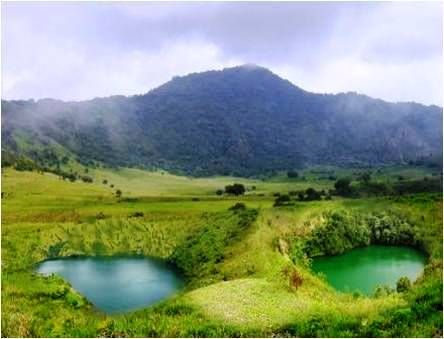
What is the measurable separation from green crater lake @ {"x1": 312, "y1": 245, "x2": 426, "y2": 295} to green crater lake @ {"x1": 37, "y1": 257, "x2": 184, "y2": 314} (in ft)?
57.7

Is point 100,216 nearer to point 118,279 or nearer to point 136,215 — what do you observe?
point 136,215

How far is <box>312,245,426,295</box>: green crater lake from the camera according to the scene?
2422 inches

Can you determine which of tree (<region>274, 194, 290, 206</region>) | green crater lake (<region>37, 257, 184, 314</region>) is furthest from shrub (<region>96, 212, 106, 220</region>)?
tree (<region>274, 194, 290, 206</region>)

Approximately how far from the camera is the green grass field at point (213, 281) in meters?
23.7

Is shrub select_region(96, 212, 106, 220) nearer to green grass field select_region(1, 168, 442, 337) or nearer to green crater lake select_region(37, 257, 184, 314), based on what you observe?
green grass field select_region(1, 168, 442, 337)

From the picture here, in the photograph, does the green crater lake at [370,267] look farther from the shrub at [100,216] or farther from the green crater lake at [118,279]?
the shrub at [100,216]

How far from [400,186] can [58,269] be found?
103860 millimetres

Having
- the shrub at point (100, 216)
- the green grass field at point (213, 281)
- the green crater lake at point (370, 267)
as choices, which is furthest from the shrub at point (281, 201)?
the shrub at point (100, 216)

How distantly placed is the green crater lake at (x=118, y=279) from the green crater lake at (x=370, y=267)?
17594 millimetres

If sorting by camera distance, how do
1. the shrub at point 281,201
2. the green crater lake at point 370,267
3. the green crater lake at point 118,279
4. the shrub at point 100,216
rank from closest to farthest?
the green crater lake at point 118,279
the green crater lake at point 370,267
the shrub at point 100,216
the shrub at point 281,201

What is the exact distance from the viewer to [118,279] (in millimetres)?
69500

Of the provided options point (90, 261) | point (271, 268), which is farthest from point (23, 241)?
point (271, 268)

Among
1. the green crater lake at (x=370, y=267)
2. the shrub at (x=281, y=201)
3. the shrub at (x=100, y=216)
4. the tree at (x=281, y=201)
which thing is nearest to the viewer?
the green crater lake at (x=370, y=267)

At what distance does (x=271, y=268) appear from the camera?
49.2 metres
